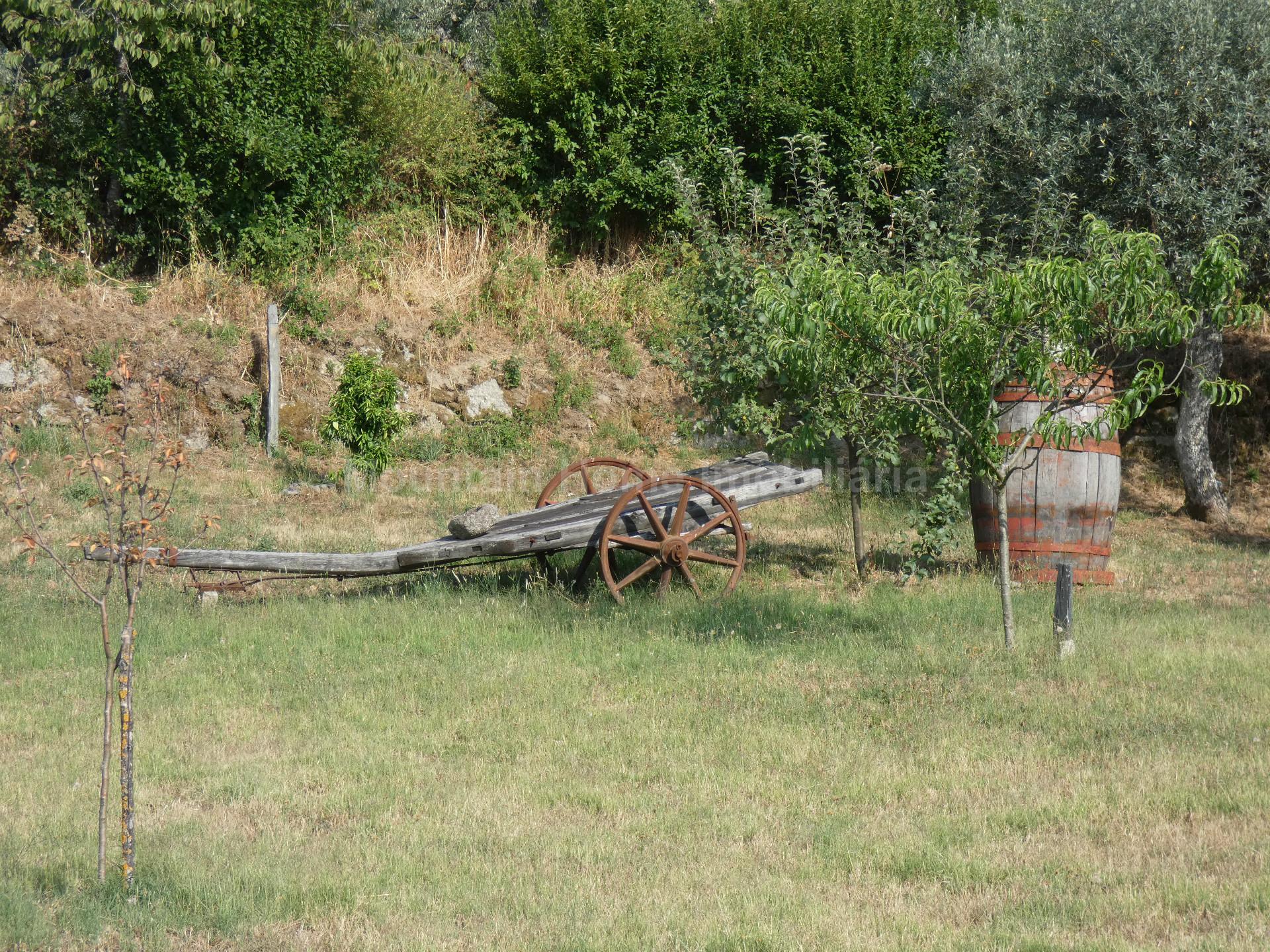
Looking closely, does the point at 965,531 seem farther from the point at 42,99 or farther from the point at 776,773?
the point at 42,99

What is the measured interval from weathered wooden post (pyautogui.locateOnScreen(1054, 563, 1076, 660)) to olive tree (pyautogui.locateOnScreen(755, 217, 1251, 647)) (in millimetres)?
263

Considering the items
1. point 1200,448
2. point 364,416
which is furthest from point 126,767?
point 1200,448

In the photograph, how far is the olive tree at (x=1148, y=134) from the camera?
38.2ft

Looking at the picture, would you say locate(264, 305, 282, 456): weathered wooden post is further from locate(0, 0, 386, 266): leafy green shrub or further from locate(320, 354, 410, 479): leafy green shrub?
locate(0, 0, 386, 266): leafy green shrub

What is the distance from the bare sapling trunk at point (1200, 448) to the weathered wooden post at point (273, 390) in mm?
9702

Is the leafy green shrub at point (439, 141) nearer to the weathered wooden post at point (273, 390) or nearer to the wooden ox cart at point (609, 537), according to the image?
the weathered wooden post at point (273, 390)

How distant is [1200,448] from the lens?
12.8 meters

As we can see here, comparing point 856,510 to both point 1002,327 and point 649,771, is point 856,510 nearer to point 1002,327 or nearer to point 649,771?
point 1002,327

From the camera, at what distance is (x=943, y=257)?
10.2m

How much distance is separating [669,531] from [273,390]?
624 centimetres

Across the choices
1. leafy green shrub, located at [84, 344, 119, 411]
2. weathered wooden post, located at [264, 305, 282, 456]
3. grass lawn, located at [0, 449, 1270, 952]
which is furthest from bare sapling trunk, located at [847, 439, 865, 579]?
leafy green shrub, located at [84, 344, 119, 411]

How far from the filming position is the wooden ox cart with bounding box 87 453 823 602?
7922 millimetres

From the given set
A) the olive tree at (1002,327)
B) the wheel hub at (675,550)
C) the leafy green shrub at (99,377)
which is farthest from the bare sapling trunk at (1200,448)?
the leafy green shrub at (99,377)

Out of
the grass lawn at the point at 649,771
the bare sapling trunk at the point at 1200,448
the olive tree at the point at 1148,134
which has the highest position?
the olive tree at the point at 1148,134
